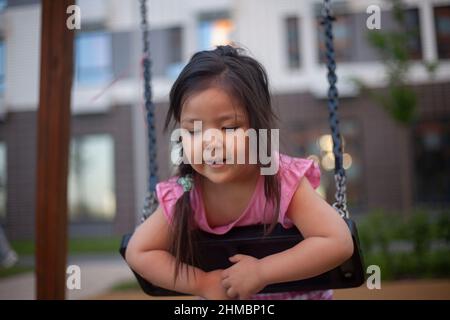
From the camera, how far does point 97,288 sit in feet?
9.18

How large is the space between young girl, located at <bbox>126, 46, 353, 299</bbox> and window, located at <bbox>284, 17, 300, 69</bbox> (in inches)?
164

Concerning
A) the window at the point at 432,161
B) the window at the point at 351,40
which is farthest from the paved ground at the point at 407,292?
the window at the point at 351,40

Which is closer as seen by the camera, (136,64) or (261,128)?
(261,128)

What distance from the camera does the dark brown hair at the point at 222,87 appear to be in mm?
604

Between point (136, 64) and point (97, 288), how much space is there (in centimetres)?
256

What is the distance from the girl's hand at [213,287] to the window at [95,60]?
168 inches

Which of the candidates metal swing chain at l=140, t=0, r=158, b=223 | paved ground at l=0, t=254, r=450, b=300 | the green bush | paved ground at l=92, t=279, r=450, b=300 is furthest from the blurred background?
metal swing chain at l=140, t=0, r=158, b=223

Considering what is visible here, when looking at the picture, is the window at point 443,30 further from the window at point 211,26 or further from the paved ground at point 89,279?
the paved ground at point 89,279

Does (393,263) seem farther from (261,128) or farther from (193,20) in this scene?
(193,20)

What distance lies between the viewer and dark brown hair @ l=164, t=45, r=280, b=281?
60 centimetres
